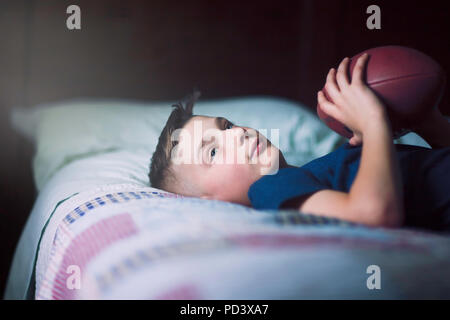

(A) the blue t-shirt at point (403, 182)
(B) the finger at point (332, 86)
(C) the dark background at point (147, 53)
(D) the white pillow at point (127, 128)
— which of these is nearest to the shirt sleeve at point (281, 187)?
(A) the blue t-shirt at point (403, 182)

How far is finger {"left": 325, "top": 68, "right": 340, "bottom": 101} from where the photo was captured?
22.0 inches

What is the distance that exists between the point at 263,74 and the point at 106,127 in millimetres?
699

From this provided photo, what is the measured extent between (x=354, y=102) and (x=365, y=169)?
0.34ft

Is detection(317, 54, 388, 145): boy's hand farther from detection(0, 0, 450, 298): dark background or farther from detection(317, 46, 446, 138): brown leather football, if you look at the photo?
detection(0, 0, 450, 298): dark background

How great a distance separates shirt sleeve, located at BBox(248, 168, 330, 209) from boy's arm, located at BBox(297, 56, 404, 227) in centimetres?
1

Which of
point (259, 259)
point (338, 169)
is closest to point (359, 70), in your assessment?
point (338, 169)

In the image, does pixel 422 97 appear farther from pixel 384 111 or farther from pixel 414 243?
pixel 414 243

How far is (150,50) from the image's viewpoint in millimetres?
1506

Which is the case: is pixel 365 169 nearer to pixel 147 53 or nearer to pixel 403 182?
pixel 403 182

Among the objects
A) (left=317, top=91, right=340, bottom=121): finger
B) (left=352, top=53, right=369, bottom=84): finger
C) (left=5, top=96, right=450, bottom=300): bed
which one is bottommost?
(left=5, top=96, right=450, bottom=300): bed

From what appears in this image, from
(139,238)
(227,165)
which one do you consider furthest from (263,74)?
(139,238)

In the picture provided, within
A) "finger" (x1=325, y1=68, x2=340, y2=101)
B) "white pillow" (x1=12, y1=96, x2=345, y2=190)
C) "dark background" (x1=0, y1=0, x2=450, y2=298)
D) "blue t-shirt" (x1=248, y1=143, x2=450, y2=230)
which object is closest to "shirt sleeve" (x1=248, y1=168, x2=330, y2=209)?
"blue t-shirt" (x1=248, y1=143, x2=450, y2=230)

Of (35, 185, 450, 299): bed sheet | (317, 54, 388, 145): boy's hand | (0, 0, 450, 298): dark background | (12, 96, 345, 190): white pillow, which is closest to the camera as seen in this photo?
(35, 185, 450, 299): bed sheet
